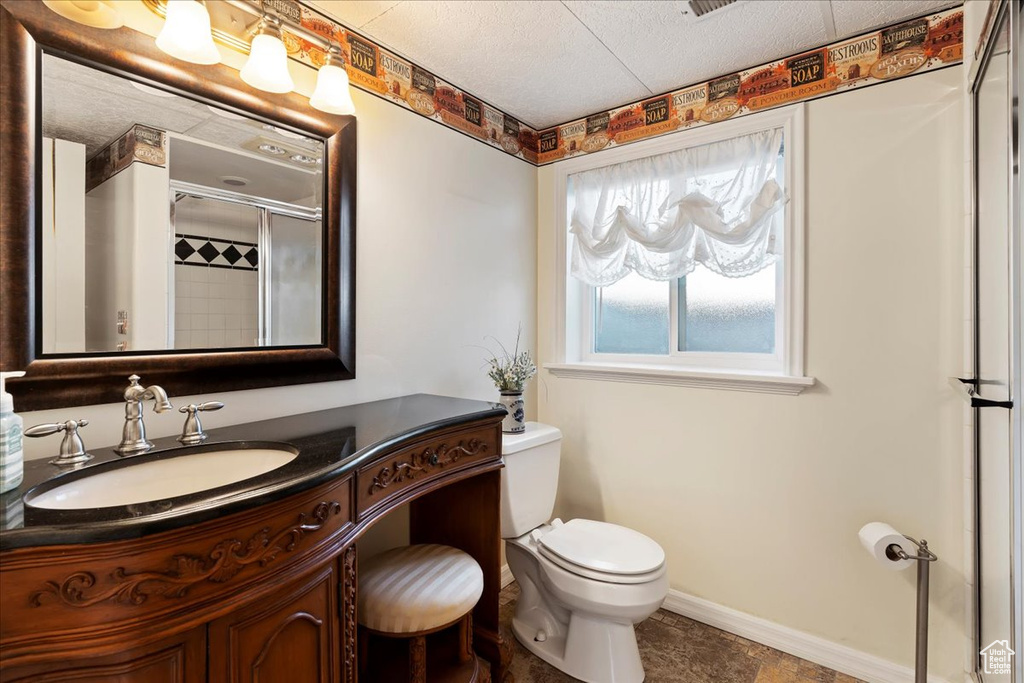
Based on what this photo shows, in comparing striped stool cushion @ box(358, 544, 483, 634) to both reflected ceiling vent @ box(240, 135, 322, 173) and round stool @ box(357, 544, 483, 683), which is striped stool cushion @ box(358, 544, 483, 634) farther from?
reflected ceiling vent @ box(240, 135, 322, 173)

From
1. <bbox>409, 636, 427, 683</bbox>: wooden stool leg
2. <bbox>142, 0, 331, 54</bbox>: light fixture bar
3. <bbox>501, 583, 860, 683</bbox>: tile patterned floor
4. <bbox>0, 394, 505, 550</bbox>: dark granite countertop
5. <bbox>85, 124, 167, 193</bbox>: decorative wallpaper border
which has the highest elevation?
<bbox>142, 0, 331, 54</bbox>: light fixture bar

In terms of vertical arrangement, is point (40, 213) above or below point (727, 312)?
above

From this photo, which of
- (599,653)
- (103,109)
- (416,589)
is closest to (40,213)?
(103,109)

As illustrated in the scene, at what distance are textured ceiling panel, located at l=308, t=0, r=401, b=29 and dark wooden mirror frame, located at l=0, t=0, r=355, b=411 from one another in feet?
1.05

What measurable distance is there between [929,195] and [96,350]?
2.50 m

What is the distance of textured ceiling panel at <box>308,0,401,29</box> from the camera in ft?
4.86

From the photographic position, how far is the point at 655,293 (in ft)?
7.49

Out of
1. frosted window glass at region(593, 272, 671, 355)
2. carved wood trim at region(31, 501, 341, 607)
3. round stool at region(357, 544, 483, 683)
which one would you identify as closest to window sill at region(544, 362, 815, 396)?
frosted window glass at region(593, 272, 671, 355)

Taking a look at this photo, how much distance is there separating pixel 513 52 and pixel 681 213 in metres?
0.94

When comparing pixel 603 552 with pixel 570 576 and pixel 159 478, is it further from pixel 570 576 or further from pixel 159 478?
pixel 159 478

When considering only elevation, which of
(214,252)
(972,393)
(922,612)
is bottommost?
(922,612)

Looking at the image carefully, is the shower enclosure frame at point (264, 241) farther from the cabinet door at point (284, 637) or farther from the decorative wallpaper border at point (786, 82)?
the decorative wallpaper border at point (786, 82)

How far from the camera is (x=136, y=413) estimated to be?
108 cm

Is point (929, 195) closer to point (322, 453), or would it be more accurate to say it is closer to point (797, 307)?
point (797, 307)
